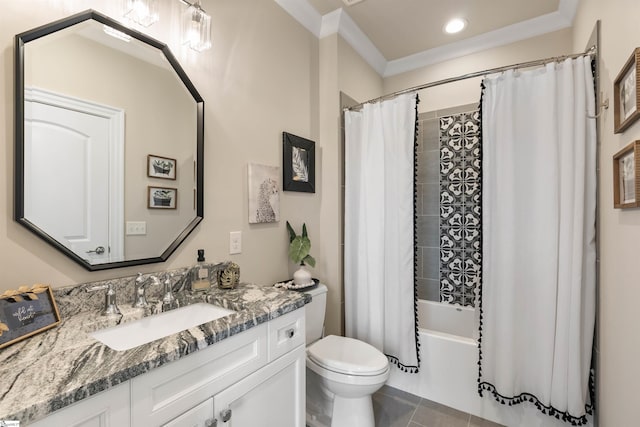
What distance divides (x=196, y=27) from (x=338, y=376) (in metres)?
1.83

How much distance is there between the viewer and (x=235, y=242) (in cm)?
168

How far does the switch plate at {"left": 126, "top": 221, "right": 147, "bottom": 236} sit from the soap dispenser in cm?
27

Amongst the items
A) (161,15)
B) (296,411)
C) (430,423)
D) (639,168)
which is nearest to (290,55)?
(161,15)

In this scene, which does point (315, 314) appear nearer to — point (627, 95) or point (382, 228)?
point (382, 228)

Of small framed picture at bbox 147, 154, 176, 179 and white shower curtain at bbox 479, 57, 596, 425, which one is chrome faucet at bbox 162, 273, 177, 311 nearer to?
small framed picture at bbox 147, 154, 176, 179

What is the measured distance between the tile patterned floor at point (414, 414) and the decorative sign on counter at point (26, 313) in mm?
1731

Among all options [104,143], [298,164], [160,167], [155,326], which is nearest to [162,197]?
[160,167]

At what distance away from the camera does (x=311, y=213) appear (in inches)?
89.3

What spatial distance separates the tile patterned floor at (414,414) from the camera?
1799mm

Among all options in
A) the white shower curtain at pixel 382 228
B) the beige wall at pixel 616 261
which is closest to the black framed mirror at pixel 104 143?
the white shower curtain at pixel 382 228

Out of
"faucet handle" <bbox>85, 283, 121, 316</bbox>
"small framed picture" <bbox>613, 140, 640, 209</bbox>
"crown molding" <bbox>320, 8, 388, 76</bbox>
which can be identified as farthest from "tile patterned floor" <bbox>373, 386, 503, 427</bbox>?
"crown molding" <bbox>320, 8, 388, 76</bbox>

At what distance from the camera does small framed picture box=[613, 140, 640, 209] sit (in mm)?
977

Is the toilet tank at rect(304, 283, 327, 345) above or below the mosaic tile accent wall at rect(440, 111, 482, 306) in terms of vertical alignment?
below

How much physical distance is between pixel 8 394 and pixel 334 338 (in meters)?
1.55
